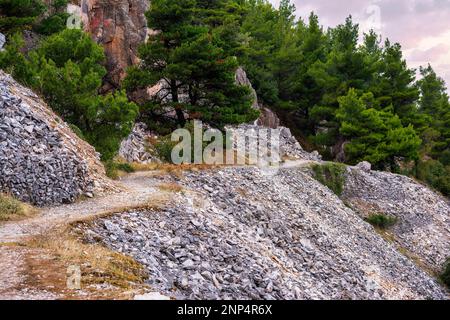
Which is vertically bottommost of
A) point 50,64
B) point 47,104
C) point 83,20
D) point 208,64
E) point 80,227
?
point 80,227

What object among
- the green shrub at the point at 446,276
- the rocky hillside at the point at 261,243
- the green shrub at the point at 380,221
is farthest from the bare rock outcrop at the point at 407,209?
the green shrub at the point at 446,276

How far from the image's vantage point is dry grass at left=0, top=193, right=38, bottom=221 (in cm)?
1340

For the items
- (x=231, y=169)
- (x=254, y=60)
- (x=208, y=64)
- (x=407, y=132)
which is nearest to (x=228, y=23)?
(x=254, y=60)

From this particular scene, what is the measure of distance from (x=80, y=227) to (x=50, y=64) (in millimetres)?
12492

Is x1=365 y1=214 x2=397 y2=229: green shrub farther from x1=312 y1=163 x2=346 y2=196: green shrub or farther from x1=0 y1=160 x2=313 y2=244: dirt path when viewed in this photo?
x1=0 y1=160 x2=313 y2=244: dirt path

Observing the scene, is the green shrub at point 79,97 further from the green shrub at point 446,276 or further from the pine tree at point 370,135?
the pine tree at point 370,135

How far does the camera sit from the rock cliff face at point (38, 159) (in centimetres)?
1523

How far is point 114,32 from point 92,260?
33452 millimetres

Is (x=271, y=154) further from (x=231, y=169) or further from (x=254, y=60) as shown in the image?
(x=254, y=60)

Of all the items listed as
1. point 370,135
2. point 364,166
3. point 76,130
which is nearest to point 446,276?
point 364,166

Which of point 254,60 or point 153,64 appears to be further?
point 254,60

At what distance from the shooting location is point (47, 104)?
71.0 ft

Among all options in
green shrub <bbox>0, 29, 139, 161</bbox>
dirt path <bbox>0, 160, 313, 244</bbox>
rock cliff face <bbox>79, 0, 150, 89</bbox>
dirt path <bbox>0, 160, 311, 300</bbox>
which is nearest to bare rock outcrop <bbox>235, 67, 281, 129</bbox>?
rock cliff face <bbox>79, 0, 150, 89</bbox>

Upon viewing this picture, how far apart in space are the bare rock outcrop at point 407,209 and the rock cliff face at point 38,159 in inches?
927
